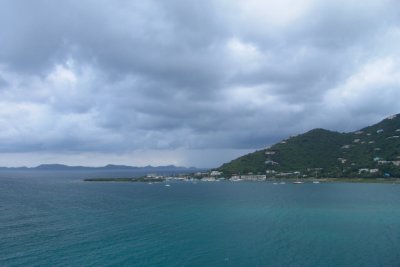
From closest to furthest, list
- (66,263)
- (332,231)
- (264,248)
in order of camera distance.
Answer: (66,263) → (264,248) → (332,231)

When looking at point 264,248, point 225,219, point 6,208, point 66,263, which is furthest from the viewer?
point 6,208

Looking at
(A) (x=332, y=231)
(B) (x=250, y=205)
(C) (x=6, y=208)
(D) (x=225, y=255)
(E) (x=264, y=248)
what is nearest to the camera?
(D) (x=225, y=255)

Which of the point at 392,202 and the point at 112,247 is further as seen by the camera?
the point at 392,202

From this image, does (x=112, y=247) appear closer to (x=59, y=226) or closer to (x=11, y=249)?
(x=11, y=249)

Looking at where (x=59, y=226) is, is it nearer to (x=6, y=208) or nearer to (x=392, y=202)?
(x=6, y=208)

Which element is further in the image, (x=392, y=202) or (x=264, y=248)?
(x=392, y=202)

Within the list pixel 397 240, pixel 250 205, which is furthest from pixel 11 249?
pixel 250 205

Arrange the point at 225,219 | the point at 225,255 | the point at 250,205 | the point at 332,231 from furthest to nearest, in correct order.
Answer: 1. the point at 250,205
2. the point at 225,219
3. the point at 332,231
4. the point at 225,255

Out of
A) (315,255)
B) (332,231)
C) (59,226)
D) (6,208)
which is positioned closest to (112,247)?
(59,226)
